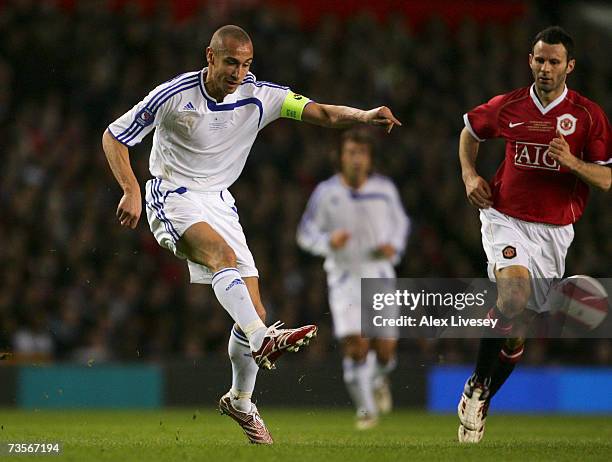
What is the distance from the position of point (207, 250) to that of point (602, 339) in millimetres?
7597

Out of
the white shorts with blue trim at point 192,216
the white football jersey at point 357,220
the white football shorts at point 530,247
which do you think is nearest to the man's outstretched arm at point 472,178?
the white football shorts at point 530,247

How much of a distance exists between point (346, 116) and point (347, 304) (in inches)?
166

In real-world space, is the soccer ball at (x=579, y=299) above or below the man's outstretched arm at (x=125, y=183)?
below

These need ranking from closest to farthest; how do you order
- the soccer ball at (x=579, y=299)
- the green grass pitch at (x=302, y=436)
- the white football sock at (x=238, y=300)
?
the green grass pitch at (x=302, y=436)
the white football sock at (x=238, y=300)
the soccer ball at (x=579, y=299)

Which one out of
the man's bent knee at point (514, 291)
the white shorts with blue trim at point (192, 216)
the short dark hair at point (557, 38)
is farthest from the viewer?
the man's bent knee at point (514, 291)

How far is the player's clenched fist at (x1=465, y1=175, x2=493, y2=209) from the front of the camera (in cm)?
744

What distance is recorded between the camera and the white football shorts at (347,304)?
35.2 ft

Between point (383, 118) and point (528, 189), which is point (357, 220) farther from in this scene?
point (383, 118)

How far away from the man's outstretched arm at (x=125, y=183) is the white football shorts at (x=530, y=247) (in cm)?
227

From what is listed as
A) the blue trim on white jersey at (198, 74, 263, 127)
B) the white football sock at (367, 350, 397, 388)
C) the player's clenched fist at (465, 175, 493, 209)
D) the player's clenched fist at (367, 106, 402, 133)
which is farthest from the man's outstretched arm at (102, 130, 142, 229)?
the white football sock at (367, 350, 397, 388)

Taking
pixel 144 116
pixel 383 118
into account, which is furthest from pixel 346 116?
pixel 144 116

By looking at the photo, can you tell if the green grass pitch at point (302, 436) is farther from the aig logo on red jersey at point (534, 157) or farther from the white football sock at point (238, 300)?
the aig logo on red jersey at point (534, 157)

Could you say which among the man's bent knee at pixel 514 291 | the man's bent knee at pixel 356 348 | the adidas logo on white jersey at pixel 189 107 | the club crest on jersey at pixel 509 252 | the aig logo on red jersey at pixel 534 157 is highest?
the adidas logo on white jersey at pixel 189 107

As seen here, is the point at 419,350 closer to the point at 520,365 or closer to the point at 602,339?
the point at 520,365
